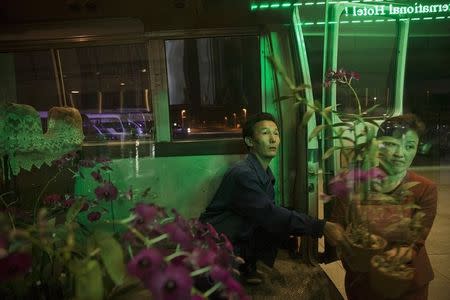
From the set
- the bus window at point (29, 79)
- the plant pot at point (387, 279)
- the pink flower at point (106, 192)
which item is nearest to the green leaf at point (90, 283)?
the pink flower at point (106, 192)

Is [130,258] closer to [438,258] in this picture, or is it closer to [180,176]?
[180,176]

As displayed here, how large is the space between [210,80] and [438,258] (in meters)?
3.13

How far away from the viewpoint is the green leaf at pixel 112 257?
1001mm

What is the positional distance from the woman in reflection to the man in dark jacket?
0.78 m

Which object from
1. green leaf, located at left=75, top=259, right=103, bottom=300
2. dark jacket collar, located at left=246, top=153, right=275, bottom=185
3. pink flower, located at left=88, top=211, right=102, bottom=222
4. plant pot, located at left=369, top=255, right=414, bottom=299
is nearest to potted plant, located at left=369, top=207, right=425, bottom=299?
plant pot, located at left=369, top=255, right=414, bottom=299

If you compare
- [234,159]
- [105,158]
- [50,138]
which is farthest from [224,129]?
[50,138]

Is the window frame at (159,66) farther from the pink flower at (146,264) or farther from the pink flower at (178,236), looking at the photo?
the pink flower at (146,264)

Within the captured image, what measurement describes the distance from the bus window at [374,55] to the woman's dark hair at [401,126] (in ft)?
4.87

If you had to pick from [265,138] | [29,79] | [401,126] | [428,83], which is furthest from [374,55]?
[29,79]

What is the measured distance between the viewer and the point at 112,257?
1.02 metres

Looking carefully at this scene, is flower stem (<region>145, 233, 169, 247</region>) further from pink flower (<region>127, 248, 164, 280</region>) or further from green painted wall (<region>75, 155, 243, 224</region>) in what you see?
green painted wall (<region>75, 155, 243, 224</region>)

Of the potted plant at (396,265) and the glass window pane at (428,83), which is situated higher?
the glass window pane at (428,83)

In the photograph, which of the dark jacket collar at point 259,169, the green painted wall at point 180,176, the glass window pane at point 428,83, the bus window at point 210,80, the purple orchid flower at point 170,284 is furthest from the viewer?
the green painted wall at point 180,176

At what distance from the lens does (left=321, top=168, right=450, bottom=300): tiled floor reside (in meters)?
2.84
